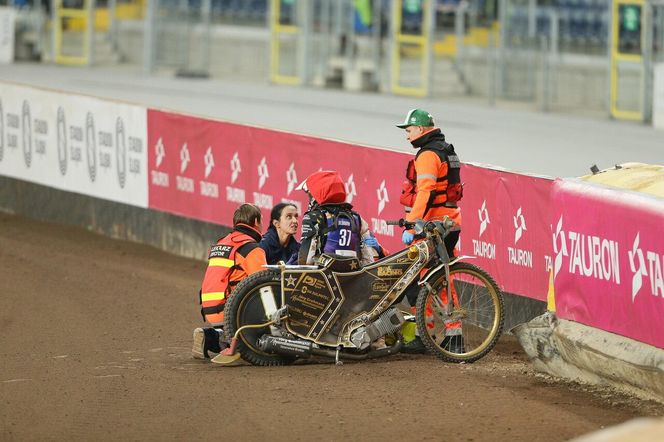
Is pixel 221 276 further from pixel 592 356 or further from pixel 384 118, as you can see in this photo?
pixel 384 118

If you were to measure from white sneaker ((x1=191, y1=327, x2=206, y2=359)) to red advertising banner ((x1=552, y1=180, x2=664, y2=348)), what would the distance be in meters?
2.82

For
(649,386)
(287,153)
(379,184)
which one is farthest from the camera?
(287,153)

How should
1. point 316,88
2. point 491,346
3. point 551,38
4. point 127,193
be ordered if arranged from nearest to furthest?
1. point 491,346
2. point 127,193
3. point 551,38
4. point 316,88

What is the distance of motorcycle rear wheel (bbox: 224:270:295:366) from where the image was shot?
1108 cm

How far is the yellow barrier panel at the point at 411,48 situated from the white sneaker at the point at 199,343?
18219 millimetres

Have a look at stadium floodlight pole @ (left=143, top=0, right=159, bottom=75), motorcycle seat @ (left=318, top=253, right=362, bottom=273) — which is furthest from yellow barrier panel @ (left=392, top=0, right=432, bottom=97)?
motorcycle seat @ (left=318, top=253, right=362, bottom=273)

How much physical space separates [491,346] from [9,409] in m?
3.77

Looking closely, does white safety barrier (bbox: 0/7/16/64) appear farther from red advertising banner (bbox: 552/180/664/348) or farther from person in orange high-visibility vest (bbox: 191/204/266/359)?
red advertising banner (bbox: 552/180/664/348)

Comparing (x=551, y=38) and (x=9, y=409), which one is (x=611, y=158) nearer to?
(x=551, y=38)

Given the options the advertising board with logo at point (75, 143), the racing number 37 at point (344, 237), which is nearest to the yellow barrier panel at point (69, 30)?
the advertising board with logo at point (75, 143)

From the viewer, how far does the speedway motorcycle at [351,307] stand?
11109mm

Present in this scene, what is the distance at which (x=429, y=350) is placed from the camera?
11.2 m

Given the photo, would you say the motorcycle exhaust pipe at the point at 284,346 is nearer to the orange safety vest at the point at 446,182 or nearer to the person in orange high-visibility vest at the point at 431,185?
the person in orange high-visibility vest at the point at 431,185

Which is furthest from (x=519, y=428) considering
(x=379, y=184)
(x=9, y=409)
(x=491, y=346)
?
(x=379, y=184)
